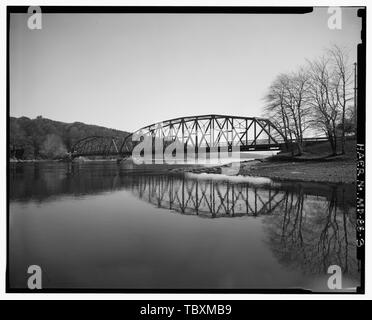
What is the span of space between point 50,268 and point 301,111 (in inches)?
373

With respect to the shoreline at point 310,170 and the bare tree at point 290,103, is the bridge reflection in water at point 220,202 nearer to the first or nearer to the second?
the shoreline at point 310,170

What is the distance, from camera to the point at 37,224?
5730 mm

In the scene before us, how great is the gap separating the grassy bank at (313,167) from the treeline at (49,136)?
847 centimetres

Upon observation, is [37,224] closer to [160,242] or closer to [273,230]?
[160,242]

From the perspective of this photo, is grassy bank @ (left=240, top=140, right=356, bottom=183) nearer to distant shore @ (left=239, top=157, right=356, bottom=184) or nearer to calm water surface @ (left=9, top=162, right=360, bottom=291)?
distant shore @ (left=239, top=157, right=356, bottom=184)

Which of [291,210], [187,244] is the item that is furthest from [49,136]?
[291,210]

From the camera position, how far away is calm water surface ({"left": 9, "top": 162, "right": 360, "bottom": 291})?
3.95 m

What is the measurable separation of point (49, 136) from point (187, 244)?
7698 mm

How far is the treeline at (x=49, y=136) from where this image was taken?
6.12m

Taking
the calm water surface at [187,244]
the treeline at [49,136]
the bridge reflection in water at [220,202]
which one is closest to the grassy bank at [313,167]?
A: the calm water surface at [187,244]

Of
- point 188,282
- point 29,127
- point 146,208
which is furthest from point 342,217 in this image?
point 29,127

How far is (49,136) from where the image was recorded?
30.3 feet

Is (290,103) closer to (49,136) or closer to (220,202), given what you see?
(220,202)

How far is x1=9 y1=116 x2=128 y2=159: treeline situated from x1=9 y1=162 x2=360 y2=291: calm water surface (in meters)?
1.07
